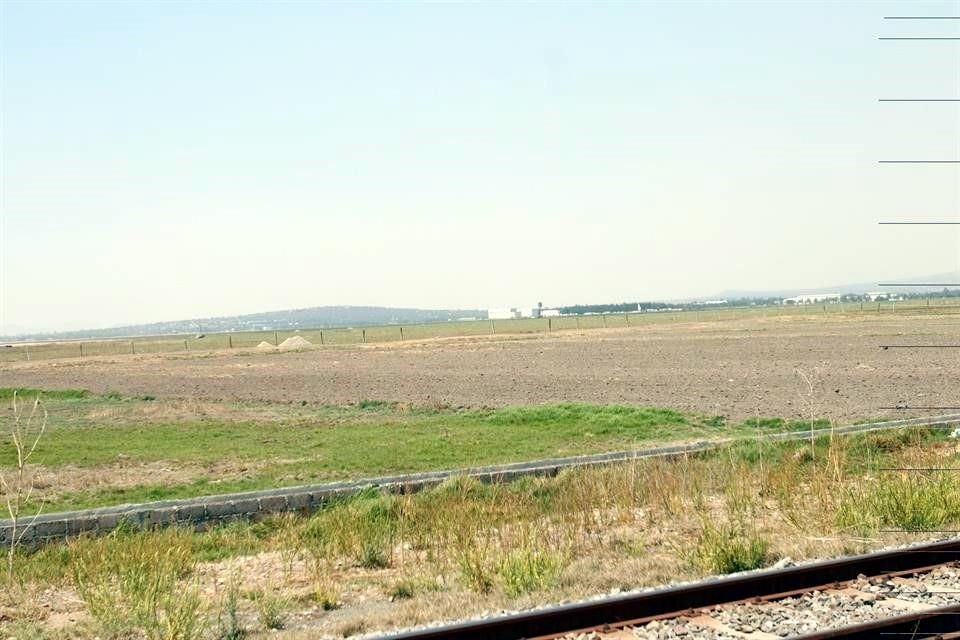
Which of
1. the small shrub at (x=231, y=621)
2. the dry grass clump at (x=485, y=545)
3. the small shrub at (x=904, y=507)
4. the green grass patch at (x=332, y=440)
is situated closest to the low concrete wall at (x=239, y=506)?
the dry grass clump at (x=485, y=545)

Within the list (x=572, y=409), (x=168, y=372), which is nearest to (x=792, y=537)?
(x=572, y=409)

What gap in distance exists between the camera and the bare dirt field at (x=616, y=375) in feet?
91.8

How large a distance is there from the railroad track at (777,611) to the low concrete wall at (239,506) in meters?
5.97

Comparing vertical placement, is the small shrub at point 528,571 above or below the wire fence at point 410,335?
above

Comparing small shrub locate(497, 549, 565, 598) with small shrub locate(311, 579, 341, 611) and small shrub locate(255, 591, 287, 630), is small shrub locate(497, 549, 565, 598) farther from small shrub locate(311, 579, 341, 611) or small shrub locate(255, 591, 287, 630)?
small shrub locate(255, 591, 287, 630)

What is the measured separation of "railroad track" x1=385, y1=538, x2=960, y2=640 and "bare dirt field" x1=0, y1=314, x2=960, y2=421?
9.00 meters

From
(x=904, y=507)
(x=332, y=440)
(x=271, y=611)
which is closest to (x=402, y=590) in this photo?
(x=271, y=611)

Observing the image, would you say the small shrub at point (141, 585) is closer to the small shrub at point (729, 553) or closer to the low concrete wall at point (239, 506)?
the low concrete wall at point (239, 506)

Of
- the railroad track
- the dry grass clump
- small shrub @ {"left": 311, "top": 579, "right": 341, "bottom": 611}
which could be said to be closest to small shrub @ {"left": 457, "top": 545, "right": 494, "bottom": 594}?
the dry grass clump

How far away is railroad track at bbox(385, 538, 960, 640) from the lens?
6.57 m

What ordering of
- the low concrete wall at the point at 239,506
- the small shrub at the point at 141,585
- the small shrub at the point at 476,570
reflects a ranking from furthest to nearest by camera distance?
the low concrete wall at the point at 239,506 < the small shrub at the point at 476,570 < the small shrub at the point at 141,585

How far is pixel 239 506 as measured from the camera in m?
13.4

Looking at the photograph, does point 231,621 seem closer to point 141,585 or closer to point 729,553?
point 141,585

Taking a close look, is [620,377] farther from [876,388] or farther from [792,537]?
[792,537]
